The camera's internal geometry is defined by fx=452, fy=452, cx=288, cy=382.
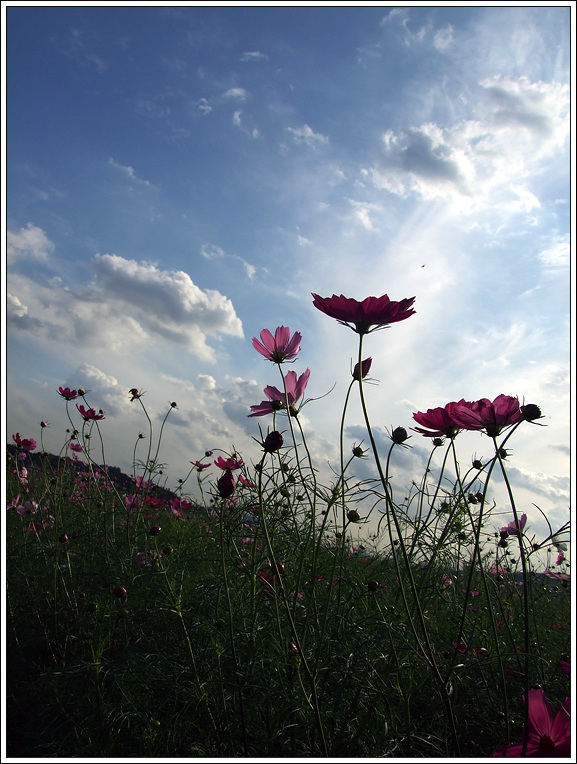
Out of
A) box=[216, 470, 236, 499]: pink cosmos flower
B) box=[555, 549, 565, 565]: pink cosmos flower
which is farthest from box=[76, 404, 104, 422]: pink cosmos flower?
box=[555, 549, 565, 565]: pink cosmos flower

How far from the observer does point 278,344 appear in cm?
113

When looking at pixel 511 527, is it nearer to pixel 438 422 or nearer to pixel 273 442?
pixel 438 422

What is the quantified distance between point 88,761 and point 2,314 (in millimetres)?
886

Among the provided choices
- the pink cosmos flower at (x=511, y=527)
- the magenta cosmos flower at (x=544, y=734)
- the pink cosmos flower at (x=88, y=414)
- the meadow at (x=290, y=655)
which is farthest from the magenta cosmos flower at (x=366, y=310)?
the pink cosmos flower at (x=88, y=414)

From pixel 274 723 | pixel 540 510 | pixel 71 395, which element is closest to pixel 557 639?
pixel 540 510

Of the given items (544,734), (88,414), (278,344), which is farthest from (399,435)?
(88,414)

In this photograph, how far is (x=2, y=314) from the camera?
104cm

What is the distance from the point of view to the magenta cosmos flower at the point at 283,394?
3.54 ft

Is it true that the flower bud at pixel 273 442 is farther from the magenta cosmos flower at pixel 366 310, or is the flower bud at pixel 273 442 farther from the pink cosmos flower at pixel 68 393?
the pink cosmos flower at pixel 68 393

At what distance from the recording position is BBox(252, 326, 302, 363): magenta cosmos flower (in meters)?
1.12

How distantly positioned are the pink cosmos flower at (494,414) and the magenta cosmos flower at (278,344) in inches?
17.4

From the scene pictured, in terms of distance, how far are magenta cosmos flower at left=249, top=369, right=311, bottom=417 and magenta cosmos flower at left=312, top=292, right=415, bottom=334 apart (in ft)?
0.92

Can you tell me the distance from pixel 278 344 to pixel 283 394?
0.13 m

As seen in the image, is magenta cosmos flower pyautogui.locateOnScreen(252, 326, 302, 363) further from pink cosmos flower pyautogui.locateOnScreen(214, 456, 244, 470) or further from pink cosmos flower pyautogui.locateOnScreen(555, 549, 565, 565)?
pink cosmos flower pyautogui.locateOnScreen(555, 549, 565, 565)
